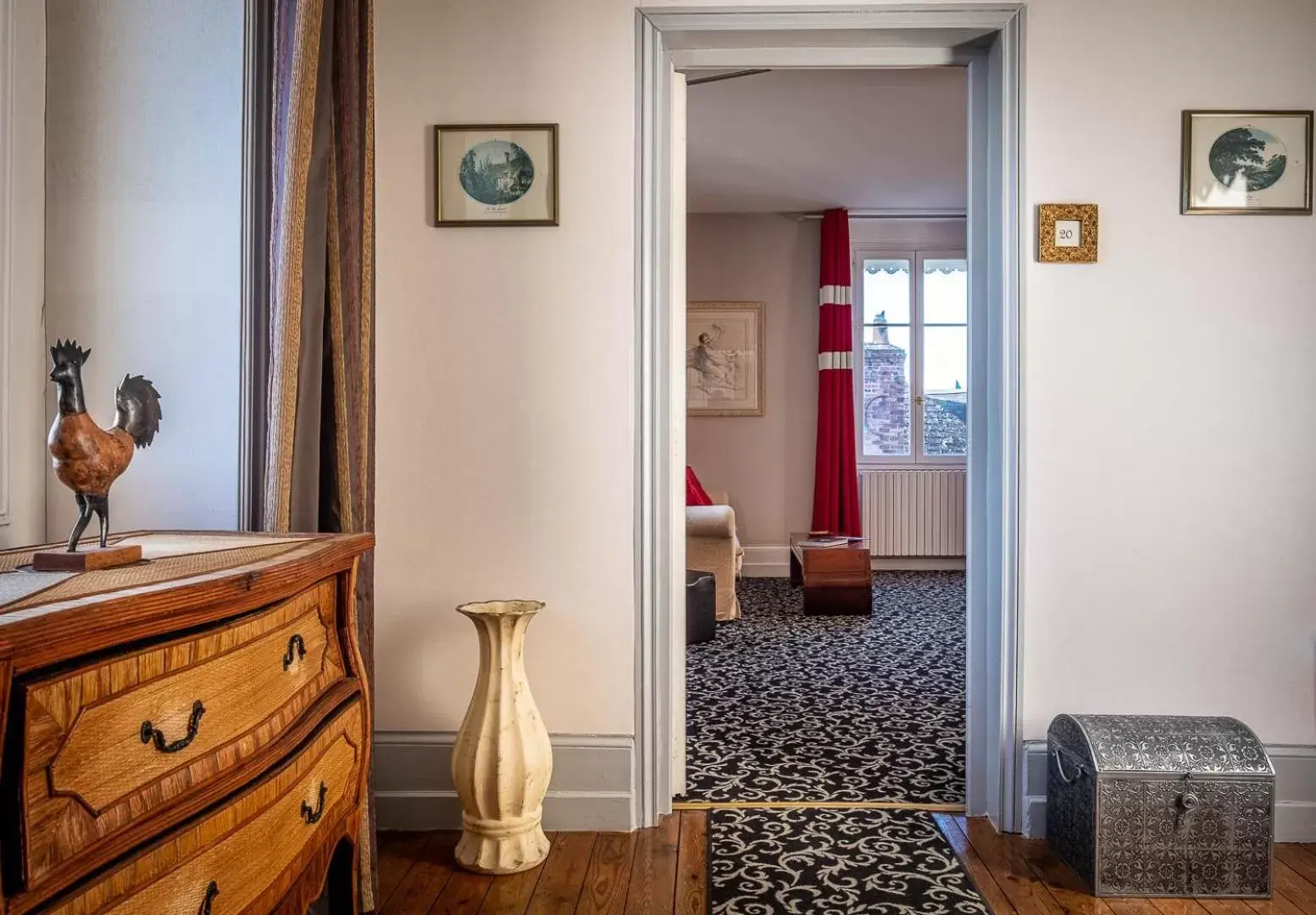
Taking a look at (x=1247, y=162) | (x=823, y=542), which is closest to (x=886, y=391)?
(x=823, y=542)

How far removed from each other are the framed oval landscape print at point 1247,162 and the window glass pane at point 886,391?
493cm

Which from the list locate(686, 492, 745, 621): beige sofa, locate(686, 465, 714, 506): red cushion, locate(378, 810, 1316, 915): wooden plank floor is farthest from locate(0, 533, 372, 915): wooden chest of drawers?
locate(686, 465, 714, 506): red cushion

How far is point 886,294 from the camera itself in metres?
7.47

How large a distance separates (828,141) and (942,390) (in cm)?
262

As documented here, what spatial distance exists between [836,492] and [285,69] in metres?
5.80

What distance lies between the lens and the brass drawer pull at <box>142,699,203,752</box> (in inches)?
40.3

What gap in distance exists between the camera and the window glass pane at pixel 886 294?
7465mm

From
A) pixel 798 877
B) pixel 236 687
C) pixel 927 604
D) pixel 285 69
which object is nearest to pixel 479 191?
pixel 285 69

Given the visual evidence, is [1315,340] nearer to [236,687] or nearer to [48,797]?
[236,687]

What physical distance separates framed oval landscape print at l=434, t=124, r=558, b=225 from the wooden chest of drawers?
4.23 feet

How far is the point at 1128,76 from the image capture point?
2529mm

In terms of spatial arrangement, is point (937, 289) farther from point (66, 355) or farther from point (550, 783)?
point (66, 355)

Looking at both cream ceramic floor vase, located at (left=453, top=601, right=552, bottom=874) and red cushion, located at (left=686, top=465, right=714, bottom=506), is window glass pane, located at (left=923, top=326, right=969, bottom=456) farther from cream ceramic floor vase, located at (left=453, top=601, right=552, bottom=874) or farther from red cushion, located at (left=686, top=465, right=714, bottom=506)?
cream ceramic floor vase, located at (left=453, top=601, right=552, bottom=874)

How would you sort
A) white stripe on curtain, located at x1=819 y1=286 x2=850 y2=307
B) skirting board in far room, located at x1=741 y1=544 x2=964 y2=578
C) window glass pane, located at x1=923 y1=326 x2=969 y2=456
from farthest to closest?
A: window glass pane, located at x1=923 y1=326 x2=969 y2=456, skirting board in far room, located at x1=741 y1=544 x2=964 y2=578, white stripe on curtain, located at x1=819 y1=286 x2=850 y2=307
